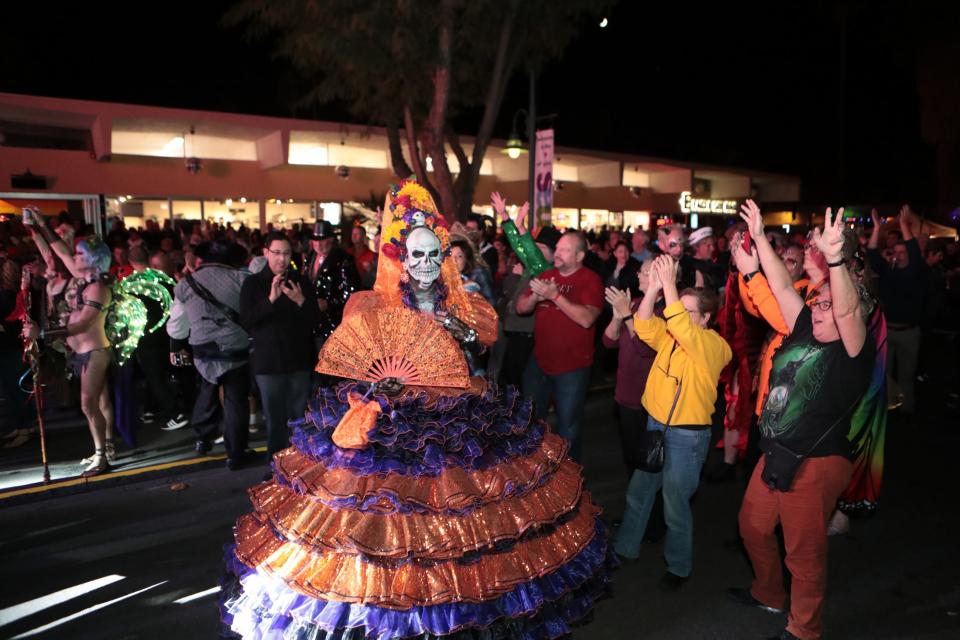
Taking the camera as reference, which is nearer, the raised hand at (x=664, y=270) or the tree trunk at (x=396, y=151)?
the raised hand at (x=664, y=270)

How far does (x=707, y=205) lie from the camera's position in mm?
28766

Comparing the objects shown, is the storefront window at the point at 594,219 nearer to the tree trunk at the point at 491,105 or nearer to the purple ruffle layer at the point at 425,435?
the tree trunk at the point at 491,105

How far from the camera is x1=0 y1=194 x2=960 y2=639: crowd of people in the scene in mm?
3512

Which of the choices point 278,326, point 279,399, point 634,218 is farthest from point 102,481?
point 634,218

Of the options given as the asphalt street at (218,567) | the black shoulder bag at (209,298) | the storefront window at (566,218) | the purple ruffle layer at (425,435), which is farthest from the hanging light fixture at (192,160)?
the purple ruffle layer at (425,435)

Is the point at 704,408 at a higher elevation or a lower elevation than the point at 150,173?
lower

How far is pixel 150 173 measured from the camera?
17.3m

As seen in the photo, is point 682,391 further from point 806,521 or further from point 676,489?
point 806,521

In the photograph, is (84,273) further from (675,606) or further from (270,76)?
(270,76)

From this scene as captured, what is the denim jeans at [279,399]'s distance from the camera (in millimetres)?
5922

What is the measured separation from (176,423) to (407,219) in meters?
4.99

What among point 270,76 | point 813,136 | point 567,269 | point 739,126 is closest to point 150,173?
point 270,76

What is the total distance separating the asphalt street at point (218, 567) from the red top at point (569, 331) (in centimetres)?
126

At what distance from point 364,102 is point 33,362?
9187 mm
